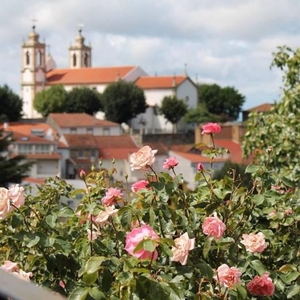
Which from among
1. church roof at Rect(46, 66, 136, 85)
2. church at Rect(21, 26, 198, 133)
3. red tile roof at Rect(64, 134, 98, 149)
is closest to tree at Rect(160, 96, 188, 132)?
church at Rect(21, 26, 198, 133)

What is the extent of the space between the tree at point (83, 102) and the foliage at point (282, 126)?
9841 cm

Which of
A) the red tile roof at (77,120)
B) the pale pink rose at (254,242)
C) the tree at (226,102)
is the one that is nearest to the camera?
the pale pink rose at (254,242)

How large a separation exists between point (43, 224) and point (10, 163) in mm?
42508

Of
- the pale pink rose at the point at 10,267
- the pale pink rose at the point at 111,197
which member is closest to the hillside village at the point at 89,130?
the pale pink rose at the point at 111,197

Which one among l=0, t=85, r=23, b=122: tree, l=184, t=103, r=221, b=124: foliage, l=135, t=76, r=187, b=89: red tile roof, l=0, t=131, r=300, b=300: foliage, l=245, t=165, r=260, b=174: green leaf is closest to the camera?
l=0, t=131, r=300, b=300: foliage

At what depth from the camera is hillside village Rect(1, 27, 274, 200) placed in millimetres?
87812

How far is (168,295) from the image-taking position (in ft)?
11.7

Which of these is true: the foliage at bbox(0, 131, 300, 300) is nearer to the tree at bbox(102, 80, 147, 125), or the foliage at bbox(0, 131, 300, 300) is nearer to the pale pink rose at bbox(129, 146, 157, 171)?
the pale pink rose at bbox(129, 146, 157, 171)

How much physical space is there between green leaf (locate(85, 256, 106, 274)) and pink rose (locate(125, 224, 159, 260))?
0.39 ft

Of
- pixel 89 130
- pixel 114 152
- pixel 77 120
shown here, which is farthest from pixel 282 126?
pixel 89 130

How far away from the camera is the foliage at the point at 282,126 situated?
10.6 meters

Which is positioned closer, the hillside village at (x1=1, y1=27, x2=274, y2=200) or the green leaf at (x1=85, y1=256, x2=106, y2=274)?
the green leaf at (x1=85, y1=256, x2=106, y2=274)

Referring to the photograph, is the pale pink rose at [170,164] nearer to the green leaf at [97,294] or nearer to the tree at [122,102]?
the green leaf at [97,294]

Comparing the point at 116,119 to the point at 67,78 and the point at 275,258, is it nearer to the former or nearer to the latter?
the point at 67,78
